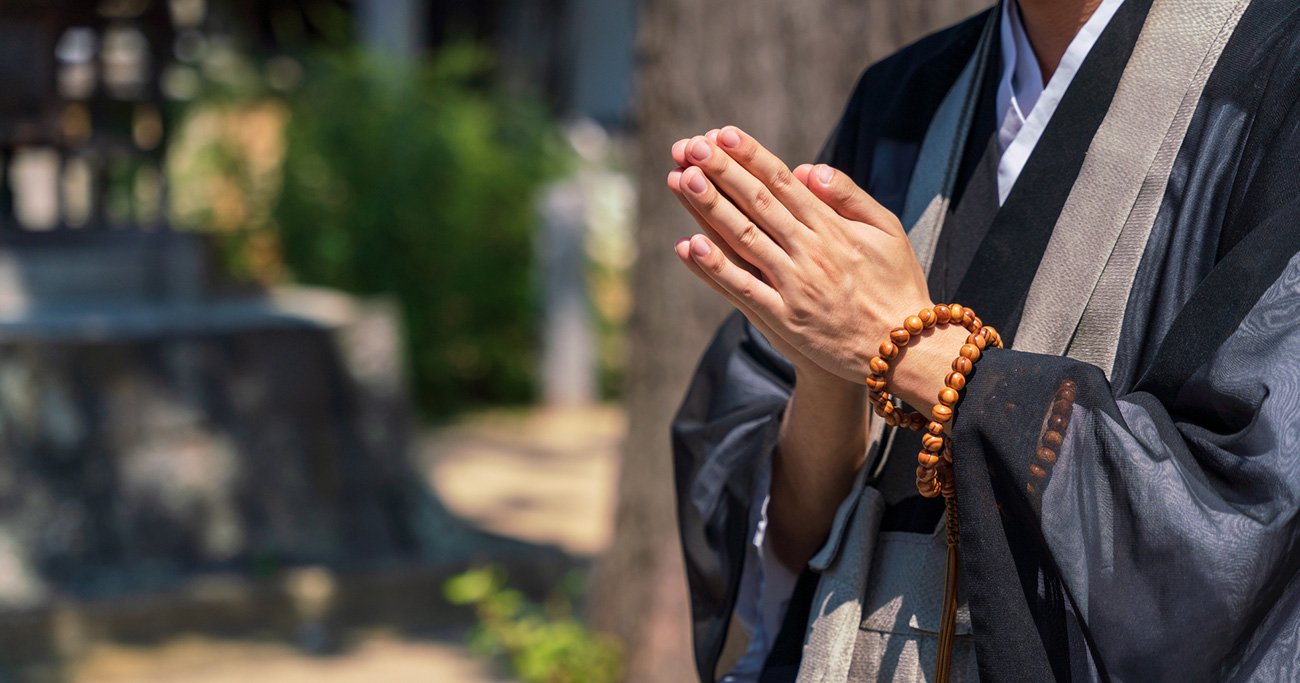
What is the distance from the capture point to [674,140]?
347 cm

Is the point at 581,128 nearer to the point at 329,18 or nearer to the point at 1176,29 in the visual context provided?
the point at 329,18

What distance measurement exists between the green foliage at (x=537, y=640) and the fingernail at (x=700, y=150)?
2720 mm

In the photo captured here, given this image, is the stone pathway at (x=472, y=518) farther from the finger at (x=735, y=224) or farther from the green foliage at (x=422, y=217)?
the finger at (x=735, y=224)

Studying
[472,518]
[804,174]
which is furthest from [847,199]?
[472,518]

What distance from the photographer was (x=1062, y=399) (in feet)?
4.03

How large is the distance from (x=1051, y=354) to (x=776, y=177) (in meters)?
0.31

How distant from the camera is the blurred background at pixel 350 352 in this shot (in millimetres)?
3605

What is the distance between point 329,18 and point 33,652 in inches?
329

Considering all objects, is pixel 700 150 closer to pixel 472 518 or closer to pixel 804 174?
pixel 804 174

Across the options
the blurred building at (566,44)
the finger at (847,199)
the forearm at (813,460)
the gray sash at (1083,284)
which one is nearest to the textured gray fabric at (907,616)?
the gray sash at (1083,284)

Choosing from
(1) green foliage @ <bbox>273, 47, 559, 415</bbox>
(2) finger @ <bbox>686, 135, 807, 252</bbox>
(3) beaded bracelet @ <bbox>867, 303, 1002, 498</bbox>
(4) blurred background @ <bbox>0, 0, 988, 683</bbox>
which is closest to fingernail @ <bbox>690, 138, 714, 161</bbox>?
(2) finger @ <bbox>686, 135, 807, 252</bbox>

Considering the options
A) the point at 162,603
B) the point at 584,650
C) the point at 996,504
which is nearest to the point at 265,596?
the point at 162,603

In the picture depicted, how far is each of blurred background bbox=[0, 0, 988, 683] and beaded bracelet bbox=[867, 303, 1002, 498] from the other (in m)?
1.75

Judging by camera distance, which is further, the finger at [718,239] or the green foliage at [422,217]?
the green foliage at [422,217]
